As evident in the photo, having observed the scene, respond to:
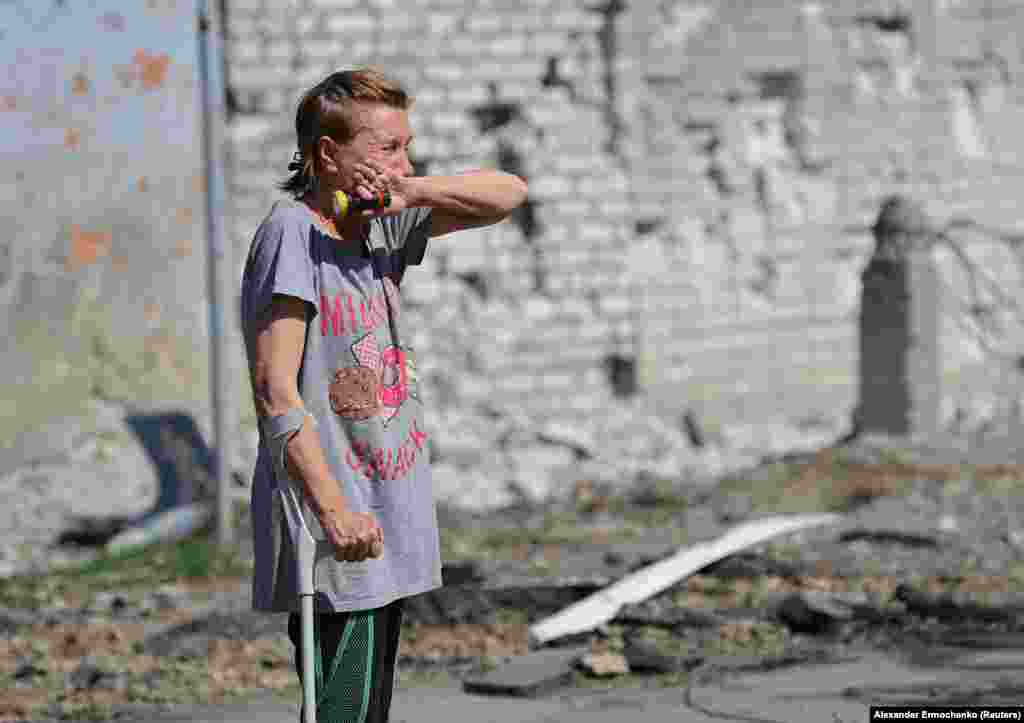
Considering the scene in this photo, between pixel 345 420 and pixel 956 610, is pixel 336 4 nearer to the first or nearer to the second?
pixel 956 610

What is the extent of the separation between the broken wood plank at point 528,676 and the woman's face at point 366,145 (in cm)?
253

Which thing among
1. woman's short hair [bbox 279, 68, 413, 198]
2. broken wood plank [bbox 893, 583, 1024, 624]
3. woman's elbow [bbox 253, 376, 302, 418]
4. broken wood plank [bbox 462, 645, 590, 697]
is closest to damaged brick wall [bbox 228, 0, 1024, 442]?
broken wood plank [bbox 893, 583, 1024, 624]

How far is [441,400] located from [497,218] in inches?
350

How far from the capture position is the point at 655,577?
7.16 meters

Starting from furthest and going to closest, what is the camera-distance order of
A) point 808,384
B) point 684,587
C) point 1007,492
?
point 808,384 < point 1007,492 < point 684,587

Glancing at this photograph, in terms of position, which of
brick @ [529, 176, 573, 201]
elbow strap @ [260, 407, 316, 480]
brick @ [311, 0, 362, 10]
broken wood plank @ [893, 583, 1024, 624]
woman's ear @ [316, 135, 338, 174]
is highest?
brick @ [311, 0, 362, 10]

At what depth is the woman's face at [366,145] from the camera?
3.43 metres

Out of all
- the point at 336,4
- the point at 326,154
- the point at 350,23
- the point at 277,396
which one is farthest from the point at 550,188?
the point at 277,396

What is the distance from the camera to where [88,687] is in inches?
249

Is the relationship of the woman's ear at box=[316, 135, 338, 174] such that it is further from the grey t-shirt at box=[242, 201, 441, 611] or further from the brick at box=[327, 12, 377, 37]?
the brick at box=[327, 12, 377, 37]

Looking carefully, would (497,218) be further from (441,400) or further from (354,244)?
(441,400)

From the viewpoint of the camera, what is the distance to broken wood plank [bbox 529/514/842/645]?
645 centimetres

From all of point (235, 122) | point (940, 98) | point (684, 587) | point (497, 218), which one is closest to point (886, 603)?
point (684, 587)

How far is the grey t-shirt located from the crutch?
0.02m
